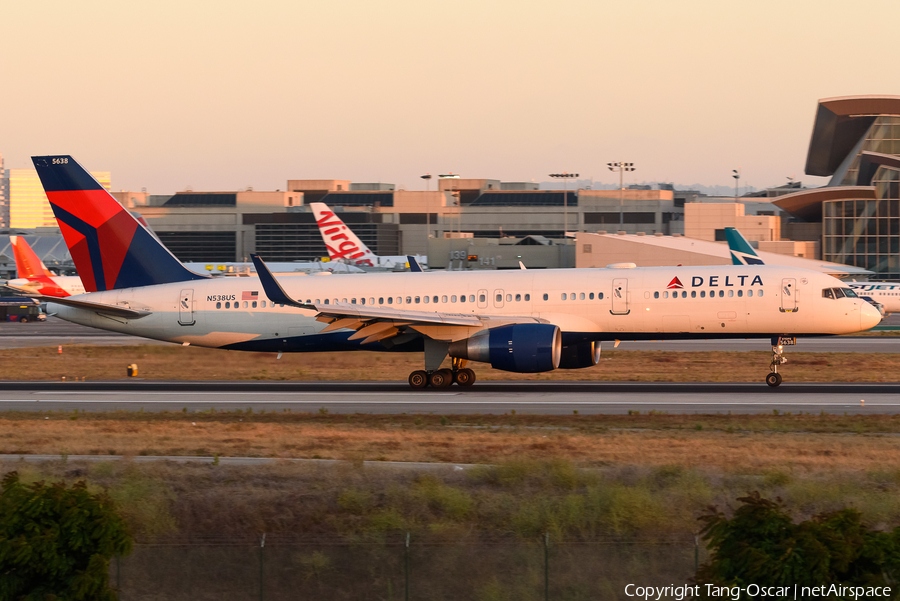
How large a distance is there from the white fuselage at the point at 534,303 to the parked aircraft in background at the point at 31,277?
3581 centimetres

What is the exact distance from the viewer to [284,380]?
38.9 meters

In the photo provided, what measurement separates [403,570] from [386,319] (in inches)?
744

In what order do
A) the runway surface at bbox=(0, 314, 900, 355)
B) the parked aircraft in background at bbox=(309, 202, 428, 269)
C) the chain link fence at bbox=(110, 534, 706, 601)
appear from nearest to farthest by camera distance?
the chain link fence at bbox=(110, 534, 706, 601) → the runway surface at bbox=(0, 314, 900, 355) → the parked aircraft in background at bbox=(309, 202, 428, 269)

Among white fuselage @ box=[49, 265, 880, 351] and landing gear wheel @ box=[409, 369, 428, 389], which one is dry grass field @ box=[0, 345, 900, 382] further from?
landing gear wheel @ box=[409, 369, 428, 389]

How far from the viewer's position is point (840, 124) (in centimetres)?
11456

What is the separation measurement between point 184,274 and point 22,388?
7390 mm

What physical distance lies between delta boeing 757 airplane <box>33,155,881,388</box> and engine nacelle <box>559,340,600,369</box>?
0.16 ft

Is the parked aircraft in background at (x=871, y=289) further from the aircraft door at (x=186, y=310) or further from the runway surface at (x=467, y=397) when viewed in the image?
the aircraft door at (x=186, y=310)

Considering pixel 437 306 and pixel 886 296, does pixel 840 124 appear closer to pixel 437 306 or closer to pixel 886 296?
pixel 886 296

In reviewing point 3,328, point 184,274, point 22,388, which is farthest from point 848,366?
point 3,328

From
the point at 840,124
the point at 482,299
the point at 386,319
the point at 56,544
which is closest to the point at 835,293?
the point at 482,299

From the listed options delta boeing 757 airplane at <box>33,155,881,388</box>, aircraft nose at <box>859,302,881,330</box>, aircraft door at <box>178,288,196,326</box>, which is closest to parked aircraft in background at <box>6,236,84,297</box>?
delta boeing 757 airplane at <box>33,155,881,388</box>

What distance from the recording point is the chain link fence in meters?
13.2

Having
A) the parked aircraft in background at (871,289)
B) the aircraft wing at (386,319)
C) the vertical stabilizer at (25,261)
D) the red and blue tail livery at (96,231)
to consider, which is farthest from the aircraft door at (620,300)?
the vertical stabilizer at (25,261)
